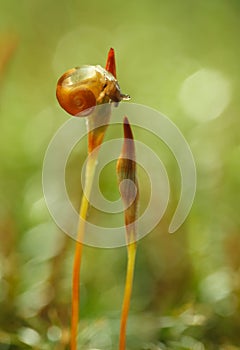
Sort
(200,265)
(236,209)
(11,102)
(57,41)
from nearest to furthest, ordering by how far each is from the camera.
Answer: (200,265), (236,209), (11,102), (57,41)

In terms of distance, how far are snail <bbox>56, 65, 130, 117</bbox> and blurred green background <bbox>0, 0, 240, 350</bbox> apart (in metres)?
0.22

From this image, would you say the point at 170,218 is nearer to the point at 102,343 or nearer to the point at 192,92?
the point at 102,343

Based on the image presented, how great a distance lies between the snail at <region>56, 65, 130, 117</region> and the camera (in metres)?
0.46

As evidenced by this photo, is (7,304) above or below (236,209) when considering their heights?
below

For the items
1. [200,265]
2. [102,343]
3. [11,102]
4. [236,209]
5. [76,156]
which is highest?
[11,102]

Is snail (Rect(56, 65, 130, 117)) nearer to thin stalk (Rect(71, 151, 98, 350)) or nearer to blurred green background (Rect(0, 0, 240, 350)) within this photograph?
thin stalk (Rect(71, 151, 98, 350))

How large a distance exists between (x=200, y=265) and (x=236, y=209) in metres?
0.14

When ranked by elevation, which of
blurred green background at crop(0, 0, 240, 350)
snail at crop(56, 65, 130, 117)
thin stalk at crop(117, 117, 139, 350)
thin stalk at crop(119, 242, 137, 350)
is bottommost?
thin stalk at crop(119, 242, 137, 350)

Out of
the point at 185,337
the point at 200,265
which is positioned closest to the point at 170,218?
the point at 200,265

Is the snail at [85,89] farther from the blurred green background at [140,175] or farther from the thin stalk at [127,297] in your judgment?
the blurred green background at [140,175]

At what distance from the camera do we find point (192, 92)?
1256mm

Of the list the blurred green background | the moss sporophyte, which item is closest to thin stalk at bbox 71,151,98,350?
the moss sporophyte

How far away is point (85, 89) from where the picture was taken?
47 centimetres

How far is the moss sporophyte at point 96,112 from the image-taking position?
1.53 feet
